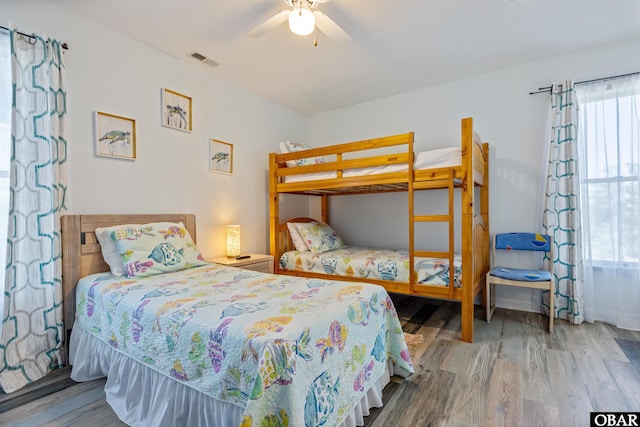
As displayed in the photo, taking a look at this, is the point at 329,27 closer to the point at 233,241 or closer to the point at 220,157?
the point at 220,157

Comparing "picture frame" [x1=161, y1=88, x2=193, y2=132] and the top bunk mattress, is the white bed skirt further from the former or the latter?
"picture frame" [x1=161, y1=88, x2=193, y2=132]

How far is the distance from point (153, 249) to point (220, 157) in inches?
53.4

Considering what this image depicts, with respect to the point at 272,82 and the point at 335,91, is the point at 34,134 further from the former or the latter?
the point at 335,91

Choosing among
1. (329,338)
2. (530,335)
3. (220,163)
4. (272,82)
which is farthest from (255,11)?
(530,335)

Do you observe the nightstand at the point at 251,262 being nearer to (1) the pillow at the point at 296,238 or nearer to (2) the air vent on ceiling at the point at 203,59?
(1) the pillow at the point at 296,238

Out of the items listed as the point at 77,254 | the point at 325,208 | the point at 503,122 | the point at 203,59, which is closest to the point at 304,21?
the point at 203,59

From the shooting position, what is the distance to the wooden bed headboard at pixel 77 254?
2068 millimetres

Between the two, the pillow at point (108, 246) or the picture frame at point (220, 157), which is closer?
the pillow at point (108, 246)

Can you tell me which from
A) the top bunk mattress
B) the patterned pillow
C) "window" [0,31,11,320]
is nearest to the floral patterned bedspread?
the patterned pillow

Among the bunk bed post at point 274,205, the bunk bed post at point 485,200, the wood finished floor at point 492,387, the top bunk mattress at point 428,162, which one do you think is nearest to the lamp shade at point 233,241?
Answer: the bunk bed post at point 274,205

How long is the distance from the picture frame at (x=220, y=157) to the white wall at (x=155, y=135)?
0.06 meters

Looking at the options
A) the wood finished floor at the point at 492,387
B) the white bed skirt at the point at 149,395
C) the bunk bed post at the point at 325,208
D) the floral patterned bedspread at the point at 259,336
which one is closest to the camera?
the floral patterned bedspread at the point at 259,336

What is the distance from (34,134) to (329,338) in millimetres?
2242

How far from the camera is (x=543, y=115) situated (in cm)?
299
